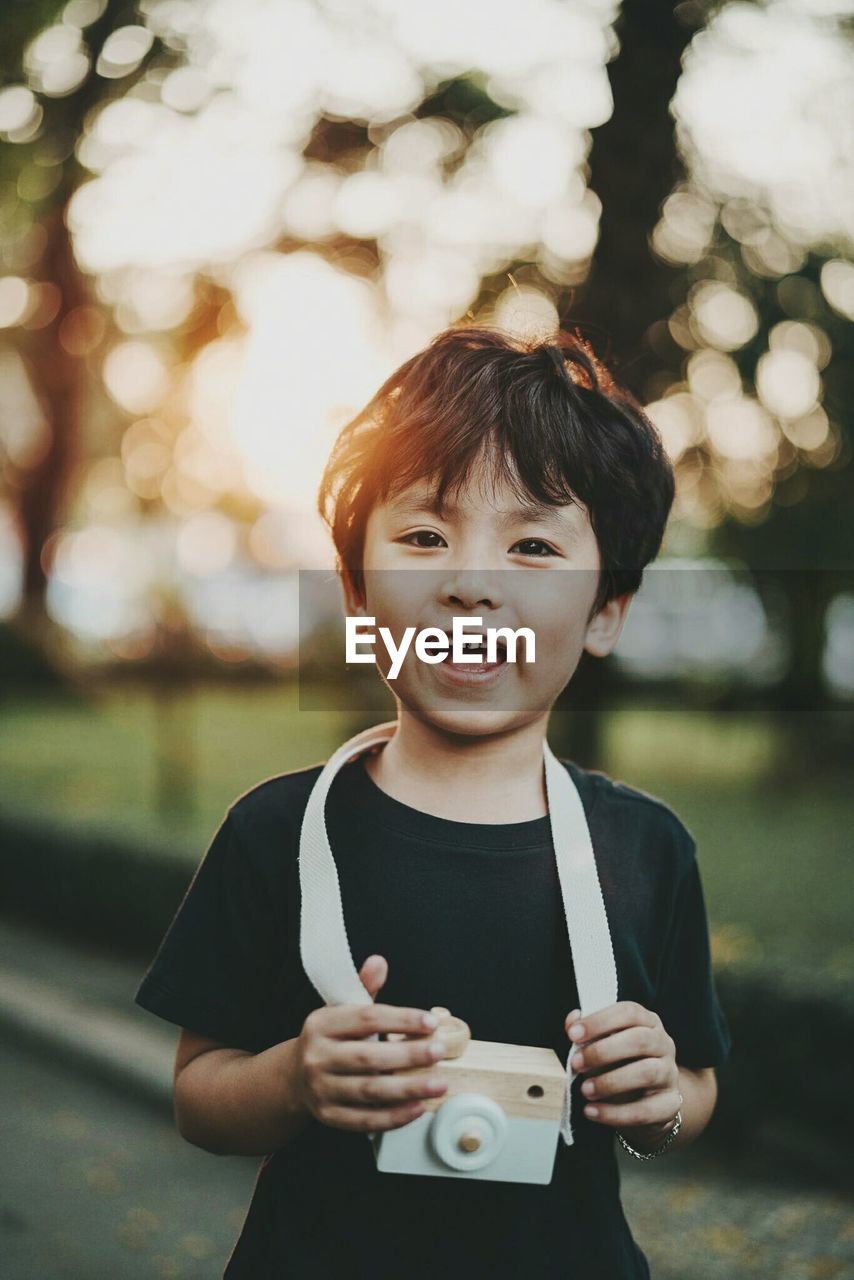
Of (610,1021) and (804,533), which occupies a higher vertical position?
(610,1021)

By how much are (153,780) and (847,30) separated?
271 inches

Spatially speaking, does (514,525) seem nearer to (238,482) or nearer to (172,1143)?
(172,1143)

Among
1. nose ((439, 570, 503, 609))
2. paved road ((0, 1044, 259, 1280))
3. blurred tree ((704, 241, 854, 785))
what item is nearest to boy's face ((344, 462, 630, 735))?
nose ((439, 570, 503, 609))

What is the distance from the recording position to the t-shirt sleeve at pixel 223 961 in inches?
54.4

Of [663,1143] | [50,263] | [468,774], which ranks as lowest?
[663,1143]

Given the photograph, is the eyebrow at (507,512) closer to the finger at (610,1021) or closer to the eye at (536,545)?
the eye at (536,545)

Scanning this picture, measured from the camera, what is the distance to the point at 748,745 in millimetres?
11680

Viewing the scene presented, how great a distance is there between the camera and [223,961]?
139 cm

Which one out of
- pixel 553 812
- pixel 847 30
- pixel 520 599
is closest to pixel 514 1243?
pixel 553 812

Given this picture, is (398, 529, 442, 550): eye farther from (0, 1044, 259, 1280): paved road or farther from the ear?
(0, 1044, 259, 1280): paved road

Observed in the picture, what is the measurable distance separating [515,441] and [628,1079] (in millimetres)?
722

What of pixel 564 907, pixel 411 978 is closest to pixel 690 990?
pixel 564 907

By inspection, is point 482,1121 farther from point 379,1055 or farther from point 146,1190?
point 146,1190

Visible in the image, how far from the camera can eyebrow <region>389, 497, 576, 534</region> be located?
1339 mm
